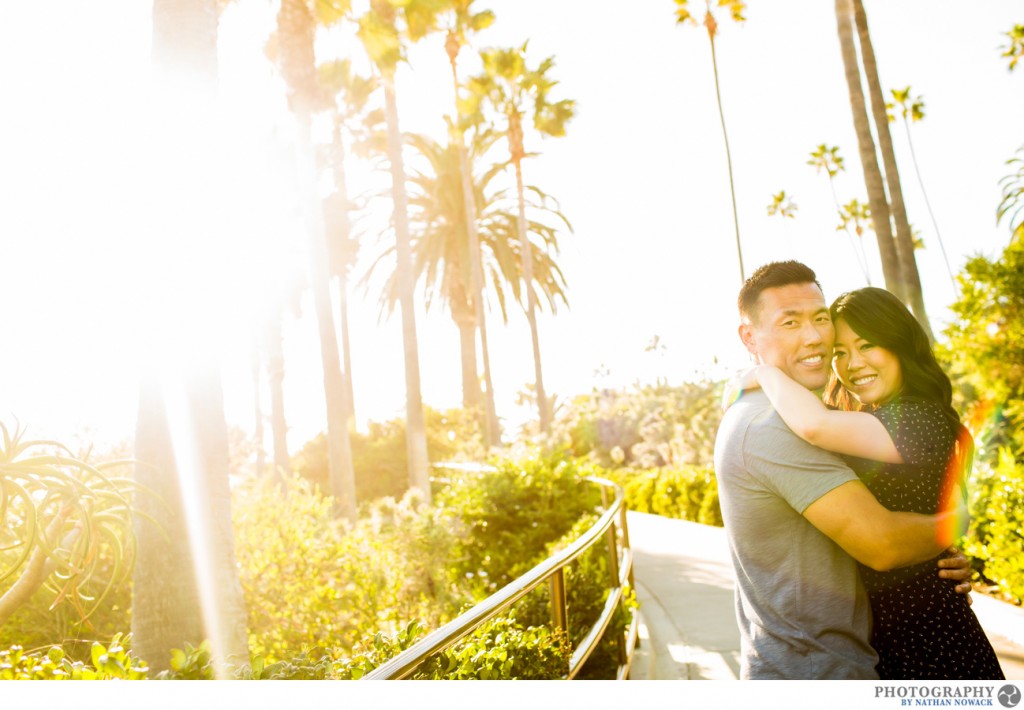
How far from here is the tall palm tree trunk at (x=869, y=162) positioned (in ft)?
36.3

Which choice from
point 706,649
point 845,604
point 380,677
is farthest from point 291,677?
point 706,649

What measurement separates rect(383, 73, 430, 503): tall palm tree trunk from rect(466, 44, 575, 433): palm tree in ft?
17.8

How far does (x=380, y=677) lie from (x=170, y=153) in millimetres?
4615

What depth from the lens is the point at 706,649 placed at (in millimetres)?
6668

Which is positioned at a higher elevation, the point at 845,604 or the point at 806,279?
the point at 806,279

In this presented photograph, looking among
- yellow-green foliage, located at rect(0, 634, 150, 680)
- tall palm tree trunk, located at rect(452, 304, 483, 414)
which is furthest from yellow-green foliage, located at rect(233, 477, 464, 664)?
tall palm tree trunk, located at rect(452, 304, 483, 414)

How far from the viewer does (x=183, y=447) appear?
5.22 metres

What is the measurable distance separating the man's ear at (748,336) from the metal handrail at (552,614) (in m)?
1.16

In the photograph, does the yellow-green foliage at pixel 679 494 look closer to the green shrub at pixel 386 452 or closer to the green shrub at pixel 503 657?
the green shrub at pixel 386 452

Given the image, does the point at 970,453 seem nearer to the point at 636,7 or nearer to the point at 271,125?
the point at 636,7

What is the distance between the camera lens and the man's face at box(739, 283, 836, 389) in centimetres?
233

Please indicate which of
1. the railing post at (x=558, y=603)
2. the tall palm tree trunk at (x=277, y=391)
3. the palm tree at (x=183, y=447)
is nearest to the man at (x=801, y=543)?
the railing post at (x=558, y=603)
